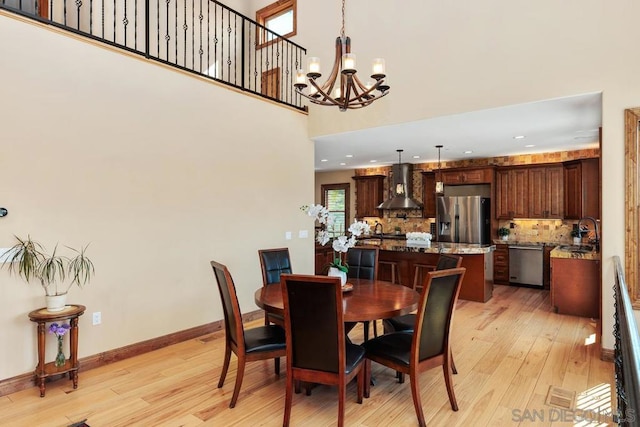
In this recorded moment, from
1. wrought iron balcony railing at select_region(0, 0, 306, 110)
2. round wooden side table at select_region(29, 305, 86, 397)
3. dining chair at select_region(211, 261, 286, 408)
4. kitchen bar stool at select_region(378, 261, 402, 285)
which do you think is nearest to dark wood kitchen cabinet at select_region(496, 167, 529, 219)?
kitchen bar stool at select_region(378, 261, 402, 285)

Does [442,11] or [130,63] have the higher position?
[442,11]

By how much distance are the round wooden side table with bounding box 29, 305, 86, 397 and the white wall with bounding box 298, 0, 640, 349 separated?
3.84 meters

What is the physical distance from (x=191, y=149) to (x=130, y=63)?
100 cm

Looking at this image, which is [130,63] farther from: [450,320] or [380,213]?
[380,213]

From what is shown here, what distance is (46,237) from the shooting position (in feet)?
9.94

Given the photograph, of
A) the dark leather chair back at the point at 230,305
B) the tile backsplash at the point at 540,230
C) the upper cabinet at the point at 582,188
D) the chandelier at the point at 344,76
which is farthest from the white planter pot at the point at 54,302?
the tile backsplash at the point at 540,230

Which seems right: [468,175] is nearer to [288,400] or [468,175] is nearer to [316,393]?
[316,393]

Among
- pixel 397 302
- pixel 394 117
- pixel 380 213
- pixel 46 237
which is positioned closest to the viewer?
pixel 397 302

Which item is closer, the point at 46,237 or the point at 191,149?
the point at 46,237

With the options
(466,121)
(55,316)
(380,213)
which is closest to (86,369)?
(55,316)

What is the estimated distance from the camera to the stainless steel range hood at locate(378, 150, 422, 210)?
791cm

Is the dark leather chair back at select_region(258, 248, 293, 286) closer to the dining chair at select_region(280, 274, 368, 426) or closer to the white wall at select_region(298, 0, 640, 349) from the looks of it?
the dining chair at select_region(280, 274, 368, 426)

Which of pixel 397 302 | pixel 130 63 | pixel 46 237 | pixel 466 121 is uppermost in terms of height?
pixel 130 63

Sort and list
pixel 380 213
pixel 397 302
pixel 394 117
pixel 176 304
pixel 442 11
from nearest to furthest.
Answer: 1. pixel 397 302
2. pixel 176 304
3. pixel 442 11
4. pixel 394 117
5. pixel 380 213
